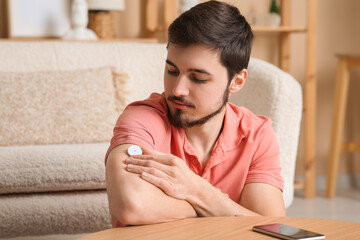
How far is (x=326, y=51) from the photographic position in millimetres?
3717

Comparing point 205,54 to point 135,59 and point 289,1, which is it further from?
point 289,1

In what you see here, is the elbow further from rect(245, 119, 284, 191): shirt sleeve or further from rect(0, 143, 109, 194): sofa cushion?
rect(0, 143, 109, 194): sofa cushion

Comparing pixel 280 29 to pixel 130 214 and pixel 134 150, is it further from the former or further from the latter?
pixel 130 214

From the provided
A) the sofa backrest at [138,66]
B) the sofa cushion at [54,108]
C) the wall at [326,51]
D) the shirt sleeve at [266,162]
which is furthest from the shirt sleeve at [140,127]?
the wall at [326,51]

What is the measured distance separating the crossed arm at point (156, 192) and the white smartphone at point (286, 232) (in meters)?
0.21

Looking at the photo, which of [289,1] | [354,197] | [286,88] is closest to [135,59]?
[286,88]

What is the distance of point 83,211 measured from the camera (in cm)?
197

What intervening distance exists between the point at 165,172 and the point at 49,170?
2.85ft

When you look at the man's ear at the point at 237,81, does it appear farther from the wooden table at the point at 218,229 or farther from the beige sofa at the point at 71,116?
the beige sofa at the point at 71,116

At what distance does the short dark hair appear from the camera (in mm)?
1292

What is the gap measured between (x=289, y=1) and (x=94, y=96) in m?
1.71

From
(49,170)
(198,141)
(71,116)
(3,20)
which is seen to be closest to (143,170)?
(198,141)

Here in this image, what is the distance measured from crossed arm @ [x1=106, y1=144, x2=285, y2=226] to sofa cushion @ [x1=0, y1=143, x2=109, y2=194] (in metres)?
0.76

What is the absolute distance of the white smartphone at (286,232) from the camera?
3.07 feet
